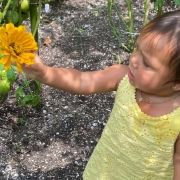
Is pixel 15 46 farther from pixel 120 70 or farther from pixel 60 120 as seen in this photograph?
pixel 60 120

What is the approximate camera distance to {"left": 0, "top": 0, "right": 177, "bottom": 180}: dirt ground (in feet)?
5.44

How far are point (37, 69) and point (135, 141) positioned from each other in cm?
32

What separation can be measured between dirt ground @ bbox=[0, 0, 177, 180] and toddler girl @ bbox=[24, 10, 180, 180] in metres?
0.56

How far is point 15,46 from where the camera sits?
815 millimetres

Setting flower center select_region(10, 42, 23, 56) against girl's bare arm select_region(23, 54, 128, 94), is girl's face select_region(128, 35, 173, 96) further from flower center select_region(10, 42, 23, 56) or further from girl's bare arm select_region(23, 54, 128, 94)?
flower center select_region(10, 42, 23, 56)

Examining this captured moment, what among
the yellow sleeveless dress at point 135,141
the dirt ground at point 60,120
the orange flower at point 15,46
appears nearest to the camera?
the orange flower at point 15,46

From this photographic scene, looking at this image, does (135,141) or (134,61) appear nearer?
(134,61)

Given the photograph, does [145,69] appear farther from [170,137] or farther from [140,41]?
[170,137]

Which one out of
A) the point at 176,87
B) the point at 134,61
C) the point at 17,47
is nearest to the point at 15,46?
the point at 17,47

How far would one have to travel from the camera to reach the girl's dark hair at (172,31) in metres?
0.82

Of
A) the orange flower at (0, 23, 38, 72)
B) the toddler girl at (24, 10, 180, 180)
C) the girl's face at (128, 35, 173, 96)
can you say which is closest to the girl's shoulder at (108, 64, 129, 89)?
the toddler girl at (24, 10, 180, 180)

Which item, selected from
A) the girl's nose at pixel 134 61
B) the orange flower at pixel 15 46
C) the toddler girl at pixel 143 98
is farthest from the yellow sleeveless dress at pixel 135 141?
the orange flower at pixel 15 46

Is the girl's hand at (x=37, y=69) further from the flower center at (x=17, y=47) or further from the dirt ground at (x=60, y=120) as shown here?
the dirt ground at (x=60, y=120)

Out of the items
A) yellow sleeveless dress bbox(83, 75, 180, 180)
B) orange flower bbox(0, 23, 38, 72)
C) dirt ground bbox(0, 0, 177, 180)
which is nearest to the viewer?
orange flower bbox(0, 23, 38, 72)
